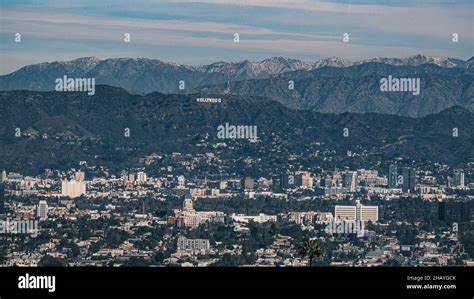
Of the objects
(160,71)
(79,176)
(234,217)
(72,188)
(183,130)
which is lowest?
(234,217)

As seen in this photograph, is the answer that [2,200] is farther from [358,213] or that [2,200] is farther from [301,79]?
[301,79]

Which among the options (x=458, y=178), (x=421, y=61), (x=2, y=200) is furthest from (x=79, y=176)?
(x=421, y=61)

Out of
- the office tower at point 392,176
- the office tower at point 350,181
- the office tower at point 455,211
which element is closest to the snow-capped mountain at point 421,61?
the office tower at point 392,176

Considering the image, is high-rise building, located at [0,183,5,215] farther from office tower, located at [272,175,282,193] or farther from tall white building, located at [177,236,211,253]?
office tower, located at [272,175,282,193]

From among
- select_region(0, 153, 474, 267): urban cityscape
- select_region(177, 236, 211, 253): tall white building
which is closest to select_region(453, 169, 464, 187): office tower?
select_region(0, 153, 474, 267): urban cityscape

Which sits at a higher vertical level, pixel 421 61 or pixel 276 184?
pixel 421 61

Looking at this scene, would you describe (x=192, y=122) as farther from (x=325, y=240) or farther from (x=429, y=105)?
(x=325, y=240)

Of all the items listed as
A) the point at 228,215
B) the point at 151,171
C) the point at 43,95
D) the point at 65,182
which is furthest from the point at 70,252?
the point at 43,95
